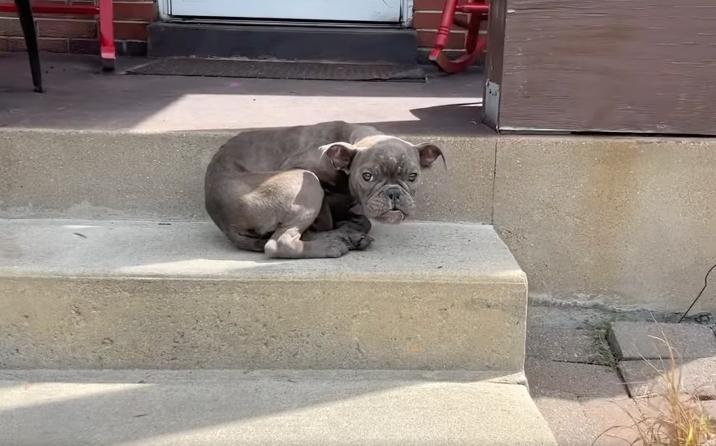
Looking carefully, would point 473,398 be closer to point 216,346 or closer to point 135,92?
point 216,346

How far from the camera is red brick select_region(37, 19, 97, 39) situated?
6.12m

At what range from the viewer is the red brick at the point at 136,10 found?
6102mm

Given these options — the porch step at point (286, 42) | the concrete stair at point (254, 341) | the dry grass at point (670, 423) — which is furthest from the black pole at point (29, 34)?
the dry grass at point (670, 423)

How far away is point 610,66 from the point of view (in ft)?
12.2

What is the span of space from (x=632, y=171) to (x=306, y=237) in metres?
1.51

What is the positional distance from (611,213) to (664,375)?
2.83 feet

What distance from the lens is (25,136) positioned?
11.9ft

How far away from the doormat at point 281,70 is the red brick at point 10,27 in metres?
1.10

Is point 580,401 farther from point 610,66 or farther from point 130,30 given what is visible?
point 130,30

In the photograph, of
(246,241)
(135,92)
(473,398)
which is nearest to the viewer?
(473,398)

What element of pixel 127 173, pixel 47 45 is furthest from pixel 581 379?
pixel 47 45

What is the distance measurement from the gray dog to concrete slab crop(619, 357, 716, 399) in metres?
1.13

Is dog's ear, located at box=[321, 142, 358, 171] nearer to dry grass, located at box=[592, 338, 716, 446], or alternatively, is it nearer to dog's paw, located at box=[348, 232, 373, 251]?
dog's paw, located at box=[348, 232, 373, 251]

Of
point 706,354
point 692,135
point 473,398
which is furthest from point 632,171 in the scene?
point 473,398
